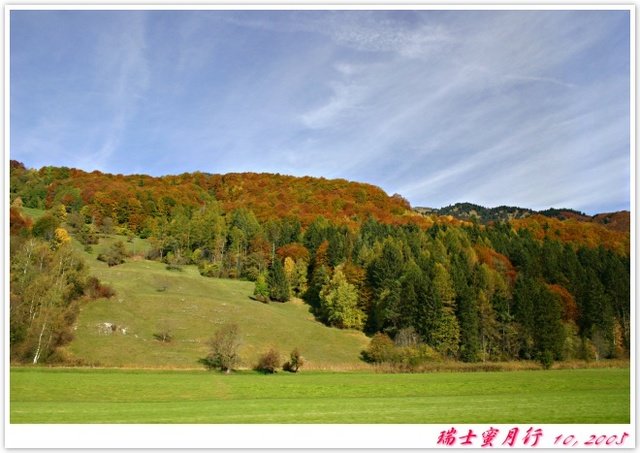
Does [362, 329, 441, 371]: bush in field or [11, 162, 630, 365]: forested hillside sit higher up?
[11, 162, 630, 365]: forested hillside

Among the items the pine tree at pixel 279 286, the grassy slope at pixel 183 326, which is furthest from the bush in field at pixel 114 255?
the pine tree at pixel 279 286

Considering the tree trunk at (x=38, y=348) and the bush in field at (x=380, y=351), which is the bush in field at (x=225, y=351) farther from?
the bush in field at (x=380, y=351)

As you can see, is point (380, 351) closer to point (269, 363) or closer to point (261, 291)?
point (269, 363)

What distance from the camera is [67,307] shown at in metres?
32.5

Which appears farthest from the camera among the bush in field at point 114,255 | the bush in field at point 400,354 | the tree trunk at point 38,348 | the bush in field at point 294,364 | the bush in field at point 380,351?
the bush in field at point 114,255

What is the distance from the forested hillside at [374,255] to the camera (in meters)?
31.3

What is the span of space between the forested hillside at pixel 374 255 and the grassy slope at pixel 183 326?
5055 mm

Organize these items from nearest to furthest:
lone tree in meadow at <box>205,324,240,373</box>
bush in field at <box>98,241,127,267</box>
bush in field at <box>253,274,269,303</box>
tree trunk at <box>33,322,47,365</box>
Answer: tree trunk at <box>33,322,47,365</box> < lone tree in meadow at <box>205,324,240,373</box> < bush in field at <box>253,274,269,303</box> < bush in field at <box>98,241,127,267</box>

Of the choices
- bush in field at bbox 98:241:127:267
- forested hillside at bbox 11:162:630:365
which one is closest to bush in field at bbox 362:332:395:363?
forested hillside at bbox 11:162:630:365

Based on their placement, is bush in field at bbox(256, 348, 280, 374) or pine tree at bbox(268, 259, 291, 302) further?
pine tree at bbox(268, 259, 291, 302)

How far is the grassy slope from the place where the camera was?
30.9 meters

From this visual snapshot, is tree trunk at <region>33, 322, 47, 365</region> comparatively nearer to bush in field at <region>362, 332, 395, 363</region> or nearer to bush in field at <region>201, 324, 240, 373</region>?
bush in field at <region>201, 324, 240, 373</region>

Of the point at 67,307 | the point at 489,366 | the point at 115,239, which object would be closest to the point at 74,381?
the point at 67,307
